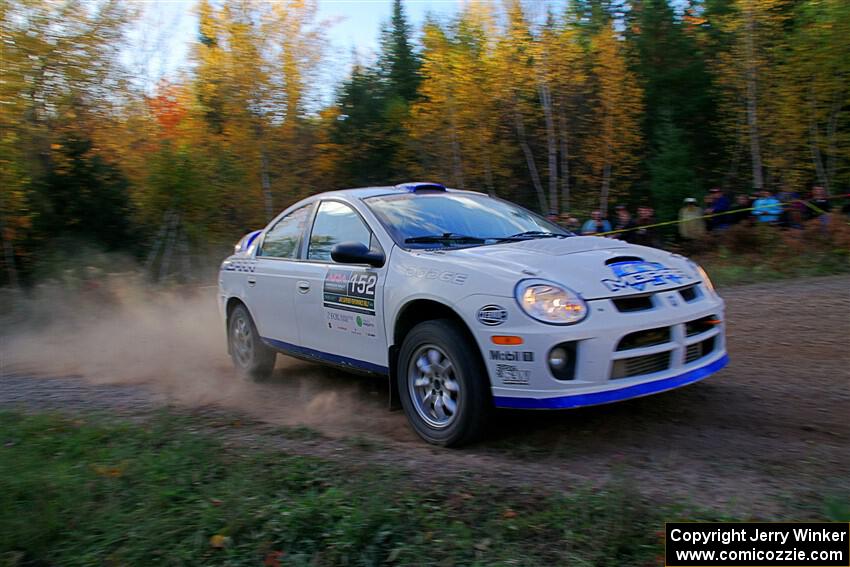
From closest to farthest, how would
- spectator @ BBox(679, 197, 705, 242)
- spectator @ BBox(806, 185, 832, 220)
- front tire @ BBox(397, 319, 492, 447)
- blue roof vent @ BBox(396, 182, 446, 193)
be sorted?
1. front tire @ BBox(397, 319, 492, 447)
2. blue roof vent @ BBox(396, 182, 446, 193)
3. spectator @ BBox(806, 185, 832, 220)
4. spectator @ BBox(679, 197, 705, 242)

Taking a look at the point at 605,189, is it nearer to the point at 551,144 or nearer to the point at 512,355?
the point at 551,144

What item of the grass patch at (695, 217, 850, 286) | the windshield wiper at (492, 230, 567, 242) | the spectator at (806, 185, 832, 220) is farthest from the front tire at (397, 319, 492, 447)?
the spectator at (806, 185, 832, 220)

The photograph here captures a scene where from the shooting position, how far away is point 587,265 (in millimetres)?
4613

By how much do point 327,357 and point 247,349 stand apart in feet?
5.07

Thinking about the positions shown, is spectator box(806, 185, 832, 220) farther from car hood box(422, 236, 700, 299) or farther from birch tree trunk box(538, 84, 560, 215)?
car hood box(422, 236, 700, 299)

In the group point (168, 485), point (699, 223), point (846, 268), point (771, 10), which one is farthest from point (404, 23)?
point (168, 485)

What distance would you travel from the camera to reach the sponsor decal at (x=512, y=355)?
425 cm

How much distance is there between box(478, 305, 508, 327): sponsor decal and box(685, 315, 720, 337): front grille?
1205mm

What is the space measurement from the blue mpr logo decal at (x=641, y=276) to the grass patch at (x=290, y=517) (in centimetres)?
133

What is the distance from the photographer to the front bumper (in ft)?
13.9

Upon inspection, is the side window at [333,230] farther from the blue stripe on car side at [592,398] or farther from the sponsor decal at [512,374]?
the blue stripe on car side at [592,398]

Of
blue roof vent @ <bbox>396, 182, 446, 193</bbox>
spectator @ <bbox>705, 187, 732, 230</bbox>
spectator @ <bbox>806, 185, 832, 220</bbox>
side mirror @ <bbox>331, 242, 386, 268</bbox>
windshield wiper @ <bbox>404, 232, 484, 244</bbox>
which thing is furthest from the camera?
spectator @ <bbox>705, 187, 732, 230</bbox>

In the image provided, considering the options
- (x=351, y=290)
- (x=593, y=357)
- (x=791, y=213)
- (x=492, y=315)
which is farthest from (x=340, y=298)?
(x=791, y=213)

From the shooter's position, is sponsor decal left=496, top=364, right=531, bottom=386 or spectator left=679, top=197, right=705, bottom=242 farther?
spectator left=679, top=197, right=705, bottom=242
